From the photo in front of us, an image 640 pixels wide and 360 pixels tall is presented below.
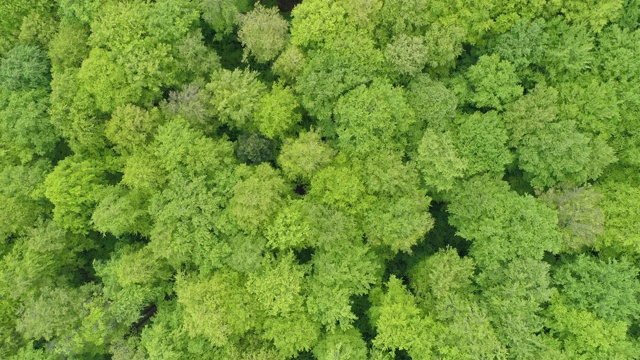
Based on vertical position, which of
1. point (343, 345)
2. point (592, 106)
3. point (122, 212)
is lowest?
point (343, 345)

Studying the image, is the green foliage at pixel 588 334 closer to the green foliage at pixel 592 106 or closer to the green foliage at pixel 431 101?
the green foliage at pixel 592 106

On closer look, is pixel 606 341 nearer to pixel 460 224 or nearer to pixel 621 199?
pixel 621 199

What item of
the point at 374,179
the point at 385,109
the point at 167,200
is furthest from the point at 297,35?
the point at 167,200

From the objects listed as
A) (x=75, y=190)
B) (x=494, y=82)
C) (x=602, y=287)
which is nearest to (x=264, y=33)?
(x=494, y=82)

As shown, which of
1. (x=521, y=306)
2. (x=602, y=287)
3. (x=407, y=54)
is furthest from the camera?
(x=407, y=54)

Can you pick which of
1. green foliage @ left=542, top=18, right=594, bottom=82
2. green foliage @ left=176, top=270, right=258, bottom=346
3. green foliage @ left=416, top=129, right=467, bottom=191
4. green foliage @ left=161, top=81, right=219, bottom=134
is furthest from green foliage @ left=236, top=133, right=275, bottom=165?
green foliage @ left=542, top=18, right=594, bottom=82

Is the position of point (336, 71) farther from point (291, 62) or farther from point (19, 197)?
point (19, 197)

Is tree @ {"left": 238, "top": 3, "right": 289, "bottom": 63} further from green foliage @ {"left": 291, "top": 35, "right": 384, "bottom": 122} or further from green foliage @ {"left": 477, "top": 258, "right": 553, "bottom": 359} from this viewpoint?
green foliage @ {"left": 477, "top": 258, "right": 553, "bottom": 359}
